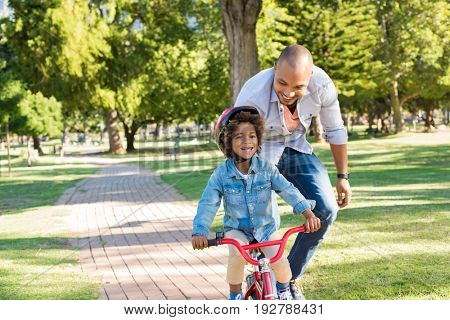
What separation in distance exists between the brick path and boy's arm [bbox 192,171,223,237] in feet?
6.06

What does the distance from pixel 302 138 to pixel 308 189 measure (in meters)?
0.38

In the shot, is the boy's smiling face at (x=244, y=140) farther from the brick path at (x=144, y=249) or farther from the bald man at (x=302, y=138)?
the brick path at (x=144, y=249)

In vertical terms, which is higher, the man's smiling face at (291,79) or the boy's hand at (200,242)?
the man's smiling face at (291,79)

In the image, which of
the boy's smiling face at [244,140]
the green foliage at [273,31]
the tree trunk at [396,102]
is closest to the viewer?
the boy's smiling face at [244,140]

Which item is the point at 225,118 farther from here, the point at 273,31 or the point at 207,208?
the point at 273,31

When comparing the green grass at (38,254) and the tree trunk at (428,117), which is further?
the tree trunk at (428,117)

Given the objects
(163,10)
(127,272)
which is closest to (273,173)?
(127,272)

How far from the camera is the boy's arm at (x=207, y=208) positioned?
328 centimetres

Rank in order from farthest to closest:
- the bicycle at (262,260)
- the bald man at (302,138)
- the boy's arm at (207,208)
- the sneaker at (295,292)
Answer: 1. the sneaker at (295,292)
2. the bald man at (302,138)
3. the boy's arm at (207,208)
4. the bicycle at (262,260)

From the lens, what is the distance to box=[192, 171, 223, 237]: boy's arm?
10.8ft

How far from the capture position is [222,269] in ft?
20.3

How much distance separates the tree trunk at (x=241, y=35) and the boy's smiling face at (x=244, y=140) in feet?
27.9

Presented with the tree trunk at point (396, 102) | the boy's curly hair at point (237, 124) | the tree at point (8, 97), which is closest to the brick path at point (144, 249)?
the boy's curly hair at point (237, 124)
